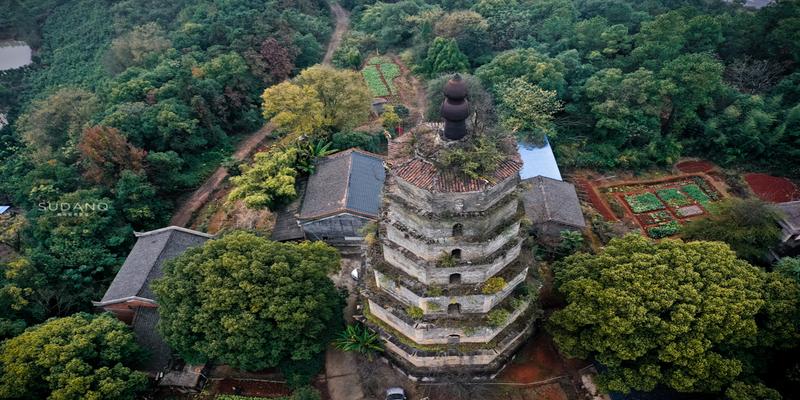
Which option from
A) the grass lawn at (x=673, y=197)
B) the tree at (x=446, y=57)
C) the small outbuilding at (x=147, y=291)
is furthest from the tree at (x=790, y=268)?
the small outbuilding at (x=147, y=291)

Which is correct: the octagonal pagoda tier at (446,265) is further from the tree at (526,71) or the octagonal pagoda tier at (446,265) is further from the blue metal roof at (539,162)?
the tree at (526,71)

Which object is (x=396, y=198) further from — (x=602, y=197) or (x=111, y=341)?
(x=602, y=197)

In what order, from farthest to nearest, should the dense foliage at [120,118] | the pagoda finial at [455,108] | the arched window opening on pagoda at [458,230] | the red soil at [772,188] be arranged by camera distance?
the red soil at [772,188] → the dense foliage at [120,118] → the arched window opening on pagoda at [458,230] → the pagoda finial at [455,108]

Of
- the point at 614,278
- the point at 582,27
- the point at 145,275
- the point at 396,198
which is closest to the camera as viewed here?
the point at 396,198

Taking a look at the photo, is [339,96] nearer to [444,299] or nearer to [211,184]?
[211,184]

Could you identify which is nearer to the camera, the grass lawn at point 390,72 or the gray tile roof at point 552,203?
the gray tile roof at point 552,203

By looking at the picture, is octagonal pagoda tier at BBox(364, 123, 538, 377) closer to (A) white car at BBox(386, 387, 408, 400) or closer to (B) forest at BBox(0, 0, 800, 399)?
(A) white car at BBox(386, 387, 408, 400)

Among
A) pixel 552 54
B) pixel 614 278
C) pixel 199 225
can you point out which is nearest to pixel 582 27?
pixel 552 54
